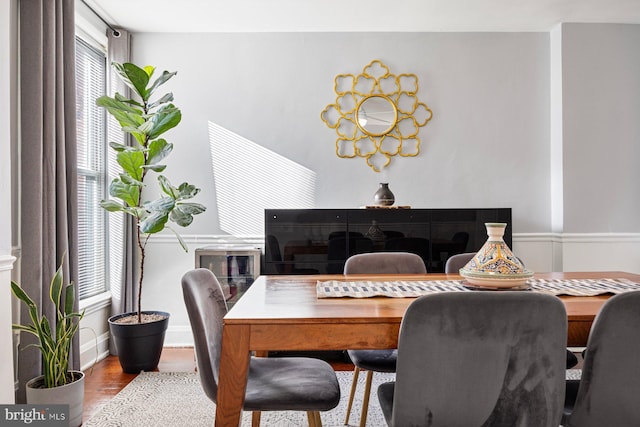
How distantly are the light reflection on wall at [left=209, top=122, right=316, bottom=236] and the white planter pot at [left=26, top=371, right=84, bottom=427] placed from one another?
1.81 metres

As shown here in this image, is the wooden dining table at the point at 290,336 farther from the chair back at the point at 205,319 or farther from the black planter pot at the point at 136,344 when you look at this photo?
the black planter pot at the point at 136,344

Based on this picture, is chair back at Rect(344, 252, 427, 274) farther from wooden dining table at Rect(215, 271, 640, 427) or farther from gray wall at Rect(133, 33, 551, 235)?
gray wall at Rect(133, 33, 551, 235)

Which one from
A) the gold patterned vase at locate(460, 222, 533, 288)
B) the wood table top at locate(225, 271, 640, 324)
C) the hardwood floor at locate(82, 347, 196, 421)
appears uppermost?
the gold patterned vase at locate(460, 222, 533, 288)

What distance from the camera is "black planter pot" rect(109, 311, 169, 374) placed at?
3096mm

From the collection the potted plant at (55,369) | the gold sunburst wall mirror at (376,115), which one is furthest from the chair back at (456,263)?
the potted plant at (55,369)

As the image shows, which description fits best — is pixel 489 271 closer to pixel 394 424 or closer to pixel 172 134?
pixel 394 424

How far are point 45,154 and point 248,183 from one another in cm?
163

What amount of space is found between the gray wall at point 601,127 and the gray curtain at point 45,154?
11.9ft

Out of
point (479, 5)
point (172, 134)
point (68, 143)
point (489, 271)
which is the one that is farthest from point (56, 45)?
point (479, 5)

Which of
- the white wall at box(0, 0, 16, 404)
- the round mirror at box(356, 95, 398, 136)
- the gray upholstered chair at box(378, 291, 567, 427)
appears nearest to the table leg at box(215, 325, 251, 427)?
the gray upholstered chair at box(378, 291, 567, 427)

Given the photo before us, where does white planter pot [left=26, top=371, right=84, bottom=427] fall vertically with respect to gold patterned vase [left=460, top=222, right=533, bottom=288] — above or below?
below

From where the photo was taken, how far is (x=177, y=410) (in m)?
2.52

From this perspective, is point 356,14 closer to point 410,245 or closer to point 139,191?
point 410,245

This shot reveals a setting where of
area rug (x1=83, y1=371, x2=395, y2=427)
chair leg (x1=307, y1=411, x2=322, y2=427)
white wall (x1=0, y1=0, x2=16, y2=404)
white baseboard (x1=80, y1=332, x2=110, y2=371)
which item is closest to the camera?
chair leg (x1=307, y1=411, x2=322, y2=427)
